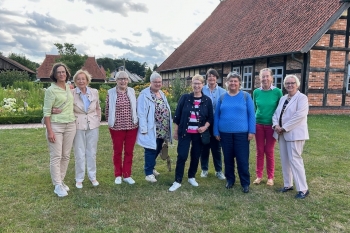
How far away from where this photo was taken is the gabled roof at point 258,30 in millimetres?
11211

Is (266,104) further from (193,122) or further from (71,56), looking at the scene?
(71,56)

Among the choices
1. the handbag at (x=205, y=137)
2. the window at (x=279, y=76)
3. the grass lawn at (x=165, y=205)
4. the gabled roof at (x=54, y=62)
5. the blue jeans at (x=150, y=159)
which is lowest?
the grass lawn at (x=165, y=205)

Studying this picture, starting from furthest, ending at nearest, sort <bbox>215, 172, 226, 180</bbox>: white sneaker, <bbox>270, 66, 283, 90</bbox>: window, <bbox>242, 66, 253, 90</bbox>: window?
<bbox>242, 66, 253, 90</bbox>: window < <bbox>270, 66, 283, 90</bbox>: window < <bbox>215, 172, 226, 180</bbox>: white sneaker

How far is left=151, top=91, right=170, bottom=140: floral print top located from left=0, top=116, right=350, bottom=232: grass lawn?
2.42 feet

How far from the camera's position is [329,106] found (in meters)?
12.1

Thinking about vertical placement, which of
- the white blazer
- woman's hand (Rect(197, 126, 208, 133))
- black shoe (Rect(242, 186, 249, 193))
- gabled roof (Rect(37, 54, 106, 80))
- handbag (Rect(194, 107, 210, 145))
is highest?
gabled roof (Rect(37, 54, 106, 80))

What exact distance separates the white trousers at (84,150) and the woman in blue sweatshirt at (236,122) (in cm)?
176

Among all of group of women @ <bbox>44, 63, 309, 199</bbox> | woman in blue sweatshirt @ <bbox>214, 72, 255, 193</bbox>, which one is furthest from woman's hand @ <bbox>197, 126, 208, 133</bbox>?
woman in blue sweatshirt @ <bbox>214, 72, 255, 193</bbox>

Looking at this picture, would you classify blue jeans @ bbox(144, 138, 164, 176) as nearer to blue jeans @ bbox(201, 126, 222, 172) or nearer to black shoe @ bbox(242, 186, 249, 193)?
blue jeans @ bbox(201, 126, 222, 172)

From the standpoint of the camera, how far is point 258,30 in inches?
583

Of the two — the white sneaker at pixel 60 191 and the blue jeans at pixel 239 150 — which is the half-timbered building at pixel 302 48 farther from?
the white sneaker at pixel 60 191

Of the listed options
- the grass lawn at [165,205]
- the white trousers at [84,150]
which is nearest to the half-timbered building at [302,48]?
the grass lawn at [165,205]

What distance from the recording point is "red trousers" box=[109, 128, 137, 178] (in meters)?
4.22

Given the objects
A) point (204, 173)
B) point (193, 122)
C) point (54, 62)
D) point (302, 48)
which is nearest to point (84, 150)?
point (193, 122)
